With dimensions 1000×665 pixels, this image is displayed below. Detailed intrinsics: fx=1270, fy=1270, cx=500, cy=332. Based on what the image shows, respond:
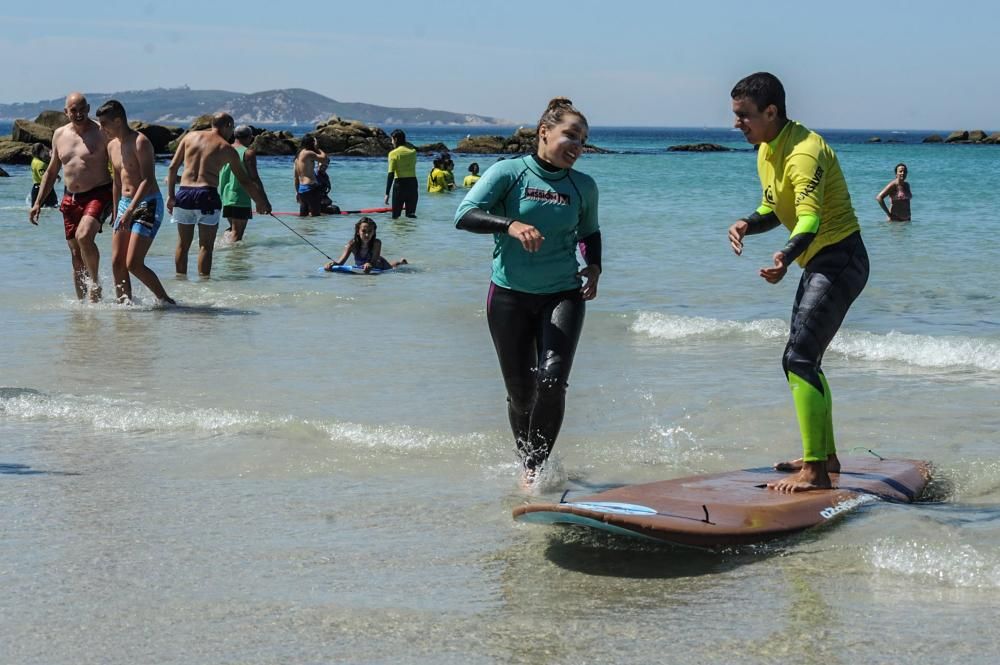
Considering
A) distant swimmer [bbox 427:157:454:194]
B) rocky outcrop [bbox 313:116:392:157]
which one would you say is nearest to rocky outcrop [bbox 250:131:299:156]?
rocky outcrop [bbox 313:116:392:157]

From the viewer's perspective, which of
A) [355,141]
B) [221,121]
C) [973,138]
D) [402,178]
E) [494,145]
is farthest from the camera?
[973,138]

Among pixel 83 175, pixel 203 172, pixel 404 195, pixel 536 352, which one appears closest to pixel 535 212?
pixel 536 352

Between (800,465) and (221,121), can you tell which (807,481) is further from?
(221,121)

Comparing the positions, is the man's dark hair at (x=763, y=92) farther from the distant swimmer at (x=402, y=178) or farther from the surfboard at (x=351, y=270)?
the distant swimmer at (x=402, y=178)

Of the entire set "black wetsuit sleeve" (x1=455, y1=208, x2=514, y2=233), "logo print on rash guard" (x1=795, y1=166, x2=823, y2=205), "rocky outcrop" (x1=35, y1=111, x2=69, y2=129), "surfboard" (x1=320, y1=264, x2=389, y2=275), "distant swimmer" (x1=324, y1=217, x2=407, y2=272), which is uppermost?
"logo print on rash guard" (x1=795, y1=166, x2=823, y2=205)

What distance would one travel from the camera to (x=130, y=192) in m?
11.1

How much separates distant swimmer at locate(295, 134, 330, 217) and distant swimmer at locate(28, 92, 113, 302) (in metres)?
10.4

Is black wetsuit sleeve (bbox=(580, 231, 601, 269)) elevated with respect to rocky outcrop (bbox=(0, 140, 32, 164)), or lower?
elevated

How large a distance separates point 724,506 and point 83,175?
26.0 feet

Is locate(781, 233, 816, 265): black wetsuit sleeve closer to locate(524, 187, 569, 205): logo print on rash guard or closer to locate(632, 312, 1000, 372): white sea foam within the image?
locate(524, 187, 569, 205): logo print on rash guard

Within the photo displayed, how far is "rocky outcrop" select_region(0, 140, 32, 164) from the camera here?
50797mm

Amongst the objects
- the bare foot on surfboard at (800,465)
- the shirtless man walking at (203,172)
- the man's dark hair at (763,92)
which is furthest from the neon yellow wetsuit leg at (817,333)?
the shirtless man walking at (203,172)

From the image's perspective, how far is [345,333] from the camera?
1085cm

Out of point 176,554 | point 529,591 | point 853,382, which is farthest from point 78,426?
point 853,382
